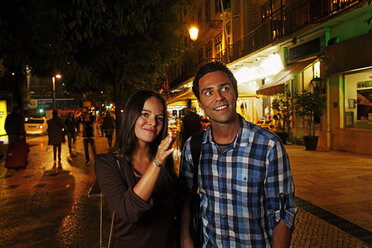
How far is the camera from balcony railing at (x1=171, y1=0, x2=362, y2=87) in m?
11.3

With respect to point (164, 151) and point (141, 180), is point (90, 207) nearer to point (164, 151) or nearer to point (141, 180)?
point (141, 180)

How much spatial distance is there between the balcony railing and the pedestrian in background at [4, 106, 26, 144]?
40.4ft

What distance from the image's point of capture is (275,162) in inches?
64.7

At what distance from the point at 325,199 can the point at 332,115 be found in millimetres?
7550

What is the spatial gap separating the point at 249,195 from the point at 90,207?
496cm

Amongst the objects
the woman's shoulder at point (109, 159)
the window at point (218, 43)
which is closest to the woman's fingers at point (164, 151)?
the woman's shoulder at point (109, 159)

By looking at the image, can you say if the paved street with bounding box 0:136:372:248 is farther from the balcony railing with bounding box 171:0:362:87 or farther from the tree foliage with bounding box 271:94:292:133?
the balcony railing with bounding box 171:0:362:87

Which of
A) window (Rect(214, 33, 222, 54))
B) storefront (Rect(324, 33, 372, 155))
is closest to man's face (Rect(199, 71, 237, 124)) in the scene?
storefront (Rect(324, 33, 372, 155))

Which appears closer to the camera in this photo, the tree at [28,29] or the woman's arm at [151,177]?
the woman's arm at [151,177]

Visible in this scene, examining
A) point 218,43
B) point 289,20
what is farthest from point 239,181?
point 218,43

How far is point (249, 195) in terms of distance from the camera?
1688 mm

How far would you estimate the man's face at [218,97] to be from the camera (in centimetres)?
187

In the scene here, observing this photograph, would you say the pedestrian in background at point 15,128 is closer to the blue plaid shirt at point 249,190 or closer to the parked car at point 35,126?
the blue plaid shirt at point 249,190

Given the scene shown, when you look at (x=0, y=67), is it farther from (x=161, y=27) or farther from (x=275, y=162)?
(x=275, y=162)
